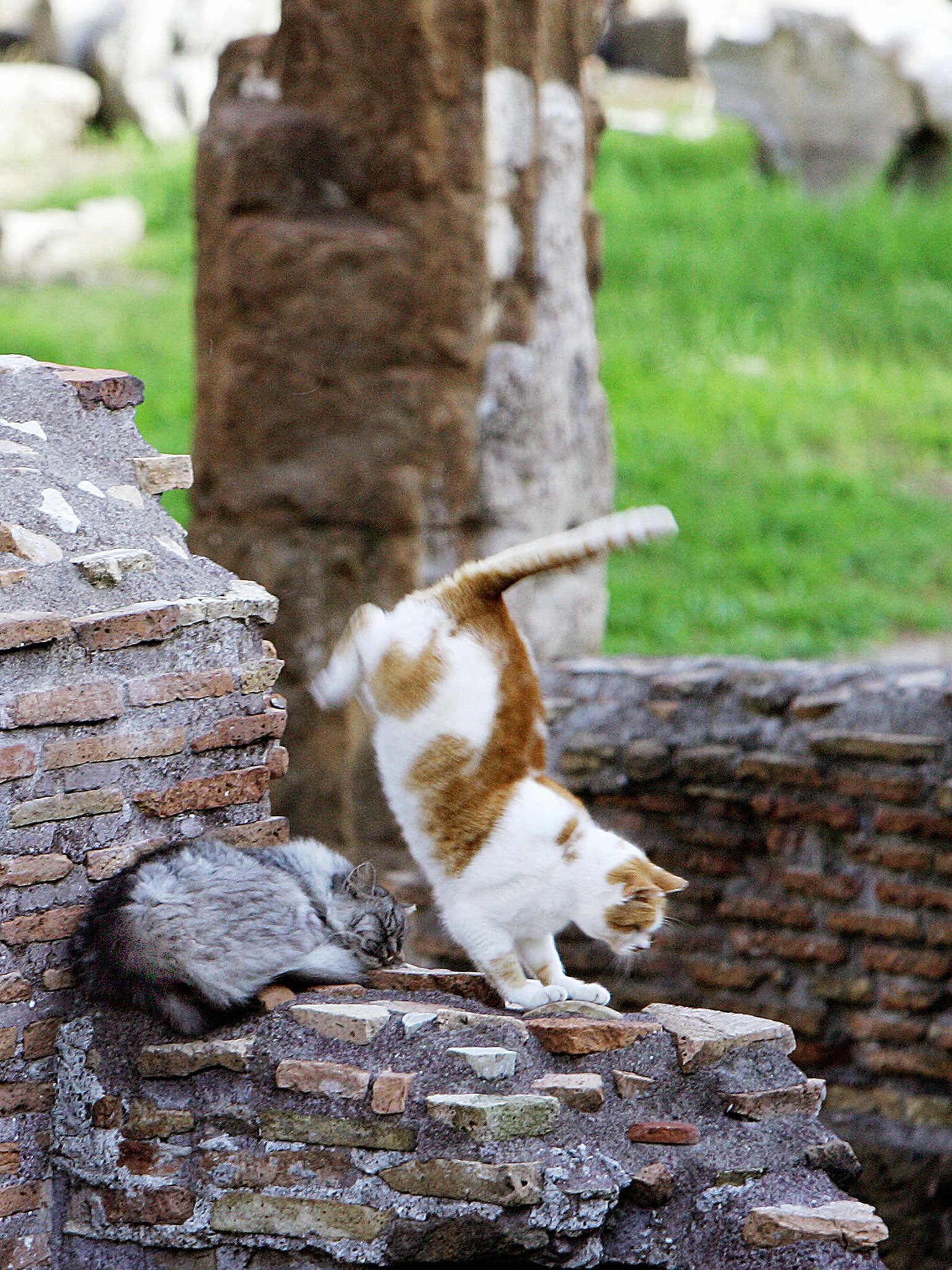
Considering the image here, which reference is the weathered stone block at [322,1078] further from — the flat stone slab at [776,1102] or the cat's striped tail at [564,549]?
the cat's striped tail at [564,549]

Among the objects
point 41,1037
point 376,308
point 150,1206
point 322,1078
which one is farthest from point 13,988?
point 376,308

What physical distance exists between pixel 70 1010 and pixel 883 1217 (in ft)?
7.54

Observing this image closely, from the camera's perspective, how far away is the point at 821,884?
449cm

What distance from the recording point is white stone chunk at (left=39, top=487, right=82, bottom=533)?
2885mm

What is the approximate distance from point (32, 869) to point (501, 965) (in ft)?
2.70

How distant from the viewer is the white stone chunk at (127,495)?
3.05 metres

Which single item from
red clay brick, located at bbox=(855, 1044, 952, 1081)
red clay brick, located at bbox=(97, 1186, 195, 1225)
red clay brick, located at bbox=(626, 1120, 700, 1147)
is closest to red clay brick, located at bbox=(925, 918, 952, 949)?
red clay brick, located at bbox=(855, 1044, 952, 1081)

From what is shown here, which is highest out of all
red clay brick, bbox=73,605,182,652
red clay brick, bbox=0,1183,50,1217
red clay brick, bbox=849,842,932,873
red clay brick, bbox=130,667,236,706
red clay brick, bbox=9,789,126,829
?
red clay brick, bbox=73,605,182,652

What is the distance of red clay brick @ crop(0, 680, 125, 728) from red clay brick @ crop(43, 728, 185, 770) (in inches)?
1.5

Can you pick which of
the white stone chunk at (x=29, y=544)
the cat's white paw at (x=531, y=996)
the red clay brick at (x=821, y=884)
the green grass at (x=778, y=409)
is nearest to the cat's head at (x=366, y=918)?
the cat's white paw at (x=531, y=996)

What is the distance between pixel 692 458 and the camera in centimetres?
802

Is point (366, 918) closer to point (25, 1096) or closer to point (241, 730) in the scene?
point (241, 730)

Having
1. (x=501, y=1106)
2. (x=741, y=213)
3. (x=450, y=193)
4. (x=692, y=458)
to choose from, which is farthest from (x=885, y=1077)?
(x=741, y=213)

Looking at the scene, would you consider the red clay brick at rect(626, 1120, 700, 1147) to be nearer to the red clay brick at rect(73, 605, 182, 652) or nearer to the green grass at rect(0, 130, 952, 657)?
the red clay brick at rect(73, 605, 182, 652)
